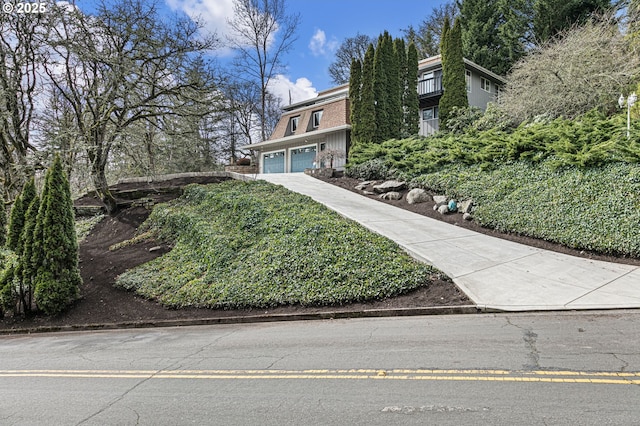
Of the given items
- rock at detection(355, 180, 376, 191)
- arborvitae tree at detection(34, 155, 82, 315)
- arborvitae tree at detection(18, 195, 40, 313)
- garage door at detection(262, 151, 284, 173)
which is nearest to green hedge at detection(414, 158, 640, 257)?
rock at detection(355, 180, 376, 191)

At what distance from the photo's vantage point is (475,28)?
27.4 m

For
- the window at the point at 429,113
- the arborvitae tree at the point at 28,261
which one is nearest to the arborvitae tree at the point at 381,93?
the window at the point at 429,113

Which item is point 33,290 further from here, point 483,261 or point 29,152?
point 483,261

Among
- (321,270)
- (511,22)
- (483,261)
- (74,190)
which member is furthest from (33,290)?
(511,22)

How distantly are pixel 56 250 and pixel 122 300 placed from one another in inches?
73.2

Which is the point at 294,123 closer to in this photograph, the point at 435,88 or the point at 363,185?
the point at 435,88

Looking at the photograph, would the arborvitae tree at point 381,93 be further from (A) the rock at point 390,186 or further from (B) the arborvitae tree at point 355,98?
(A) the rock at point 390,186

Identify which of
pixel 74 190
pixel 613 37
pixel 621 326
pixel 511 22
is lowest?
pixel 621 326

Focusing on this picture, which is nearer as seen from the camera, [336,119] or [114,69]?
[114,69]

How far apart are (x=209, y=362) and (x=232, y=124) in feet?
120

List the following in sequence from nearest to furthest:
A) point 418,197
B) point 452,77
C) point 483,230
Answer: point 483,230
point 418,197
point 452,77

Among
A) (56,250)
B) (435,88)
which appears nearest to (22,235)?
(56,250)

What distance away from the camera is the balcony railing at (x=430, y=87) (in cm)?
2258

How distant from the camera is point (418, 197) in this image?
39.9 ft
